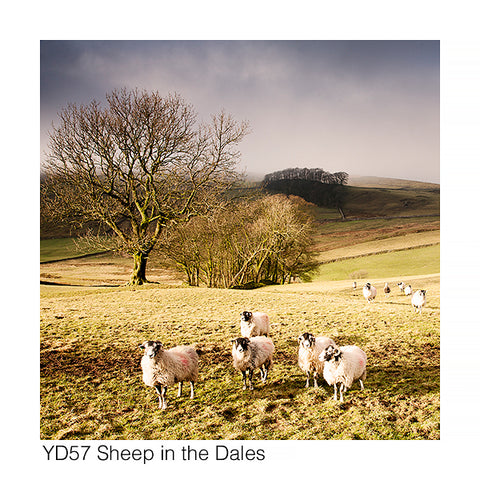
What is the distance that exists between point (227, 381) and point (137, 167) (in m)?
6.87

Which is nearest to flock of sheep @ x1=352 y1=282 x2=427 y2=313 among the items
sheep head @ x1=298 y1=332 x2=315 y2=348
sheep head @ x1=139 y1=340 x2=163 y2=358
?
sheep head @ x1=298 y1=332 x2=315 y2=348

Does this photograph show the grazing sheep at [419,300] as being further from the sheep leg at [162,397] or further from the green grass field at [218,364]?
the sheep leg at [162,397]

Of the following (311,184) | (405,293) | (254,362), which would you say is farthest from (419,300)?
(254,362)

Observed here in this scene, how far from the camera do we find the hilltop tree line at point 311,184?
29.7ft

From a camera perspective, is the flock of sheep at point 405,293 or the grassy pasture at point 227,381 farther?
the flock of sheep at point 405,293

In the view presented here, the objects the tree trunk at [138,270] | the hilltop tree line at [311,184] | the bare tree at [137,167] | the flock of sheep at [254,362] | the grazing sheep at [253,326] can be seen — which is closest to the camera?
the flock of sheep at [254,362]

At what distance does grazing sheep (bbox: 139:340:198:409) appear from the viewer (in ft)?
A: 11.5

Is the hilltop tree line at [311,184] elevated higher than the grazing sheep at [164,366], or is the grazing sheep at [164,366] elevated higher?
the hilltop tree line at [311,184]

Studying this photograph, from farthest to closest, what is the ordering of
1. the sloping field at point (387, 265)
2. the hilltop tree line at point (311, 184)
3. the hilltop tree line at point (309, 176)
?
the sloping field at point (387, 265)
the hilltop tree line at point (311, 184)
the hilltop tree line at point (309, 176)

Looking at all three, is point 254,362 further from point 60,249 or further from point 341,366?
point 60,249

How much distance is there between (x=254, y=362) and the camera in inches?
149

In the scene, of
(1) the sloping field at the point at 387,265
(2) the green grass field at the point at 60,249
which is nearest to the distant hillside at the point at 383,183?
(1) the sloping field at the point at 387,265

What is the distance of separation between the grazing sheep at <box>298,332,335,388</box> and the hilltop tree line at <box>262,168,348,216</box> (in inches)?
222
